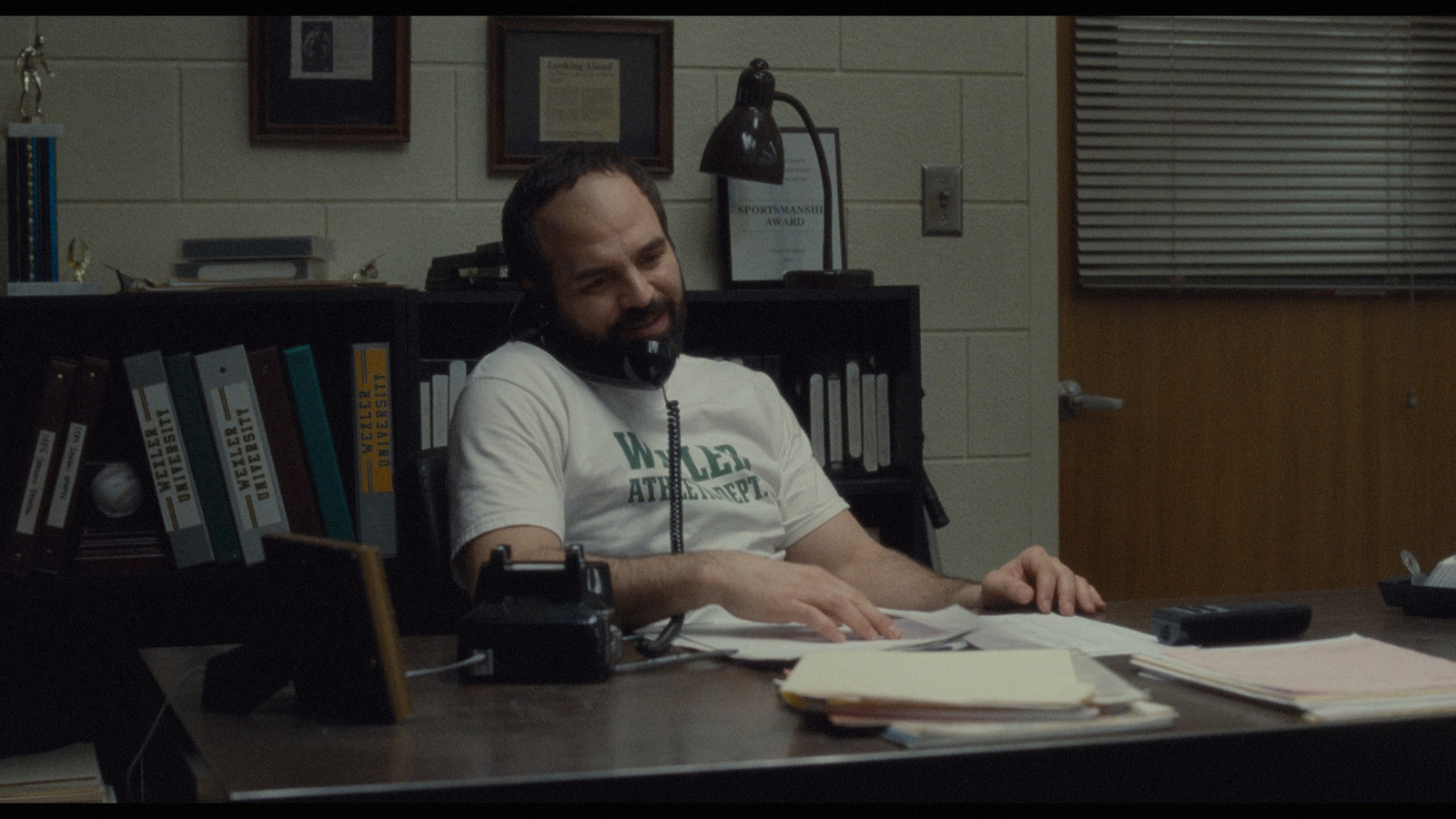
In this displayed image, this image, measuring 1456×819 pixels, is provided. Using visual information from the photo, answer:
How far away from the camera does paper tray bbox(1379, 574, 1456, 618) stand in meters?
1.37

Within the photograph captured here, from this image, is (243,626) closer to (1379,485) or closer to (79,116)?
(79,116)

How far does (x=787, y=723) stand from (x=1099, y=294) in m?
2.06

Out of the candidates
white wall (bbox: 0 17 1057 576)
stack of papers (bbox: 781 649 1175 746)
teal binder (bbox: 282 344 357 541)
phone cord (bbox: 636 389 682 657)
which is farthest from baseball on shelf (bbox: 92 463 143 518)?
stack of papers (bbox: 781 649 1175 746)

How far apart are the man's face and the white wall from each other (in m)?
0.71

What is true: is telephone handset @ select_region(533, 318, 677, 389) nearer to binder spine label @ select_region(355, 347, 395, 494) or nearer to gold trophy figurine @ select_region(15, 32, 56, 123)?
binder spine label @ select_region(355, 347, 395, 494)

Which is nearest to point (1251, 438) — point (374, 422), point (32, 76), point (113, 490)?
point (374, 422)

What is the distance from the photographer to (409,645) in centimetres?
128

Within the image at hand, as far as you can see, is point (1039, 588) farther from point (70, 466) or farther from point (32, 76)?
point (32, 76)

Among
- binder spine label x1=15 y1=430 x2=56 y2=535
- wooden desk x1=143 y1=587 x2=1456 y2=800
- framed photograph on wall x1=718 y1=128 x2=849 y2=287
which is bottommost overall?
wooden desk x1=143 y1=587 x2=1456 y2=800

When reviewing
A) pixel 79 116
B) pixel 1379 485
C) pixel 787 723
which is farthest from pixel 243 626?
pixel 1379 485

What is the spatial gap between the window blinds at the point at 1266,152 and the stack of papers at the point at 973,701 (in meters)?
1.95

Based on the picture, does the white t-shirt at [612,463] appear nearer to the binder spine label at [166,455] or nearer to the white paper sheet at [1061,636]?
the white paper sheet at [1061,636]

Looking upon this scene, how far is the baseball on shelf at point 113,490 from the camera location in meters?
2.12

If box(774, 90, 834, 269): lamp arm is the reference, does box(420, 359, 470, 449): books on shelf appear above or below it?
below
